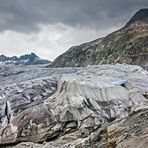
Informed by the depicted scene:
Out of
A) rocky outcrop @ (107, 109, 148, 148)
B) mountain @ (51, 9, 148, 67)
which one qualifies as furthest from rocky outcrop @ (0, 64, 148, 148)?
mountain @ (51, 9, 148, 67)

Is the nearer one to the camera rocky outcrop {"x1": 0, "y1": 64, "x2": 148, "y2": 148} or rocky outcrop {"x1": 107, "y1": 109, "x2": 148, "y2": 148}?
rocky outcrop {"x1": 107, "y1": 109, "x2": 148, "y2": 148}

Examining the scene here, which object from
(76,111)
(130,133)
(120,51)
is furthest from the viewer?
(120,51)

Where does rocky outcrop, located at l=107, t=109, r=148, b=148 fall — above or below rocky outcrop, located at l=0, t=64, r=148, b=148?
above

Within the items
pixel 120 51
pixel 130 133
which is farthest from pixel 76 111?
pixel 120 51

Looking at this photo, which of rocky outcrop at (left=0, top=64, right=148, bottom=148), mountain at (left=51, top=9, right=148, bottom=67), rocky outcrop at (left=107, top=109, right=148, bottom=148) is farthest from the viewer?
mountain at (left=51, top=9, right=148, bottom=67)

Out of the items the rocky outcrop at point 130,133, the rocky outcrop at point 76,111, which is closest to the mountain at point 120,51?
the rocky outcrop at point 76,111

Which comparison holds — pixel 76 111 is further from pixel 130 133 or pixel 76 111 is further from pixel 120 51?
pixel 120 51

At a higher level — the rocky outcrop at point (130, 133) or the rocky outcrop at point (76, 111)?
the rocky outcrop at point (130, 133)

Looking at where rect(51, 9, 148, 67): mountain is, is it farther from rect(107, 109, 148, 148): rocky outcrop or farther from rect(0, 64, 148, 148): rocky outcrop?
rect(107, 109, 148, 148): rocky outcrop

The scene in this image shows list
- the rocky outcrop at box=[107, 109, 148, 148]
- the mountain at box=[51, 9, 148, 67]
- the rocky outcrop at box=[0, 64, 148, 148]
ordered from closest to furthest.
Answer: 1. the rocky outcrop at box=[107, 109, 148, 148]
2. the rocky outcrop at box=[0, 64, 148, 148]
3. the mountain at box=[51, 9, 148, 67]

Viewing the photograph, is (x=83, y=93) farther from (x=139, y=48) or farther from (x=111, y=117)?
(x=139, y=48)

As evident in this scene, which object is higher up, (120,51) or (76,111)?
(120,51)

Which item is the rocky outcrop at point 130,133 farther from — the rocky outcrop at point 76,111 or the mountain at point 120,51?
the mountain at point 120,51
